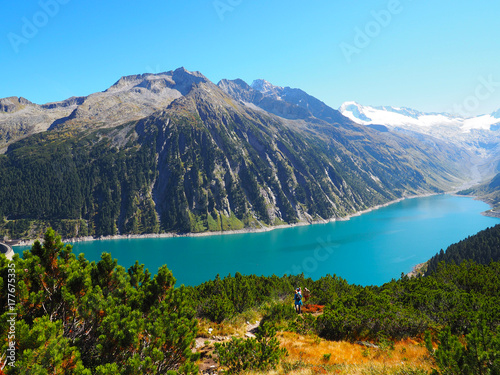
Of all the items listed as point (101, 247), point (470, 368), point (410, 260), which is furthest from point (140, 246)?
point (470, 368)

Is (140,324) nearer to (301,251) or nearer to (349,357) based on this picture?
(349,357)

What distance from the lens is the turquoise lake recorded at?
110 metres

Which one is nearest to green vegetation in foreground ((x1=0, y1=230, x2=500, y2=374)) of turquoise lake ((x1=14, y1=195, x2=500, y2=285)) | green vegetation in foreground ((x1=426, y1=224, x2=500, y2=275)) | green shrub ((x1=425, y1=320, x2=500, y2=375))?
green shrub ((x1=425, y1=320, x2=500, y2=375))

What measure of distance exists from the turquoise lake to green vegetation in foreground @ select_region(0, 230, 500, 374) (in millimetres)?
83707

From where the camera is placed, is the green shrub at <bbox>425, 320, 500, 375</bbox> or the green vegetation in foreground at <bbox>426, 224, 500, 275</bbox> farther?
the green vegetation in foreground at <bbox>426, 224, 500, 275</bbox>

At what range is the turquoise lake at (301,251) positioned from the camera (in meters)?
110

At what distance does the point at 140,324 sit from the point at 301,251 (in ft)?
457

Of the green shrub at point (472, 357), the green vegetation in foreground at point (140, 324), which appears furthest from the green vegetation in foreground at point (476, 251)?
the green shrub at point (472, 357)

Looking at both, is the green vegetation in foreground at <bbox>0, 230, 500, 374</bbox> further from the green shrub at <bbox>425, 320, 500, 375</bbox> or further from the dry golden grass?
the dry golden grass

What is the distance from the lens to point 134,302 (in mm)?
13023

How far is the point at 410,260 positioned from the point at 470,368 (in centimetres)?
13317

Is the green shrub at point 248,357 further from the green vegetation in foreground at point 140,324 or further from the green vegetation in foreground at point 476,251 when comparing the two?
the green vegetation in foreground at point 476,251

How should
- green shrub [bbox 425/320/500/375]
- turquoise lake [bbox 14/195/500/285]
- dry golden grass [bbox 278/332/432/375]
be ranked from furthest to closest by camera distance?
turquoise lake [bbox 14/195/500/285] < dry golden grass [bbox 278/332/432/375] < green shrub [bbox 425/320/500/375]

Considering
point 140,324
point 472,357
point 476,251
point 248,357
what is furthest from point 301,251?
point 140,324
